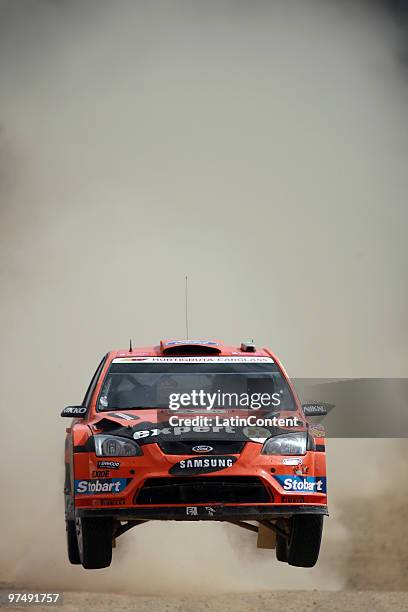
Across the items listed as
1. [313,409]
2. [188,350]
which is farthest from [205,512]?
[188,350]

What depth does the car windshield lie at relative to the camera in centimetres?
868

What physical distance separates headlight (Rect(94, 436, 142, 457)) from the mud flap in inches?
61.7

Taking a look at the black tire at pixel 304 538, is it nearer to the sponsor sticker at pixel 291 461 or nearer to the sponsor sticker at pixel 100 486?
the sponsor sticker at pixel 291 461

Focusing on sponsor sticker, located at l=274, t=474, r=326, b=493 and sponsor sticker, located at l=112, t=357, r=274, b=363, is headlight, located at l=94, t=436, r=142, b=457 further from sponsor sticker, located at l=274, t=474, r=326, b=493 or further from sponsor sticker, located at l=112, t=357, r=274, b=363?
sponsor sticker, located at l=112, t=357, r=274, b=363

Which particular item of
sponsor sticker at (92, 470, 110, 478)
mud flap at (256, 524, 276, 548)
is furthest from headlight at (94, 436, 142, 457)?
mud flap at (256, 524, 276, 548)

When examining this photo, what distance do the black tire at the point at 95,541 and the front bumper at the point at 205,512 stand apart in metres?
0.11

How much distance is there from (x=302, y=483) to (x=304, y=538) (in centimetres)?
42

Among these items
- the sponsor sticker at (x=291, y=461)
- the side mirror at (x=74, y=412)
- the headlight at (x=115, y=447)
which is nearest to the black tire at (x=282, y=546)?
the sponsor sticker at (x=291, y=461)

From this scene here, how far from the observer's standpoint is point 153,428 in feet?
26.6

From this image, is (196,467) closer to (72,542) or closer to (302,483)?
(302,483)

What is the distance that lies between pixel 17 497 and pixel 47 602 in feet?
14.0

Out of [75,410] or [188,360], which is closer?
[75,410]

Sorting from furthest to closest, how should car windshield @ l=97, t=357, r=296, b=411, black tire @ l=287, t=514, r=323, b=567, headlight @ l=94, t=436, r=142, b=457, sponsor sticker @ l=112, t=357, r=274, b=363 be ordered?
1. sponsor sticker @ l=112, t=357, r=274, b=363
2. car windshield @ l=97, t=357, r=296, b=411
3. black tire @ l=287, t=514, r=323, b=567
4. headlight @ l=94, t=436, r=142, b=457

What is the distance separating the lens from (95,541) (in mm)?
8164
